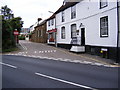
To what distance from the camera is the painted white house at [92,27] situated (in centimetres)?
1351

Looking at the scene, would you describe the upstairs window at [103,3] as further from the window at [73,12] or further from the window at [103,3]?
the window at [73,12]

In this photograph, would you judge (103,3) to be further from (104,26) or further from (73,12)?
(73,12)

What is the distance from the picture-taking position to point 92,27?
656 inches

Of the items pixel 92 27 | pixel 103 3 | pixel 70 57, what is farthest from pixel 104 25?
pixel 70 57

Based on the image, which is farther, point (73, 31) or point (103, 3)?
point (73, 31)

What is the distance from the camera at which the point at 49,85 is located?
5.90m

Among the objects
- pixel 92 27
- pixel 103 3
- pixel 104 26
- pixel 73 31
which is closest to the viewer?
pixel 104 26

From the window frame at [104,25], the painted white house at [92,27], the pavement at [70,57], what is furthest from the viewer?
the window frame at [104,25]

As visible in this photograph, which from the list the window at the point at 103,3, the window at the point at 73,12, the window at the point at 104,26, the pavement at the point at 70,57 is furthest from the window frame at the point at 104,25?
the window at the point at 73,12

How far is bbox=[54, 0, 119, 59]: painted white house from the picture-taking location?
44.3 ft

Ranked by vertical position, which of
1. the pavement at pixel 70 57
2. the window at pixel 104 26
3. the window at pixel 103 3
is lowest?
the pavement at pixel 70 57

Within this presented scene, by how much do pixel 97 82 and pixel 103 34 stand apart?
9.47 meters

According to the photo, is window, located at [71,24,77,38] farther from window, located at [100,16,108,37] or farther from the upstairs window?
the upstairs window

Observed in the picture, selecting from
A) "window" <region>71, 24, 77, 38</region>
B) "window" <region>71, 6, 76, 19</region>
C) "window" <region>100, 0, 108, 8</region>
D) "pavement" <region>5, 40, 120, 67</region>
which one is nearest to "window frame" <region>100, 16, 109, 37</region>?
"window" <region>100, 0, 108, 8</region>
